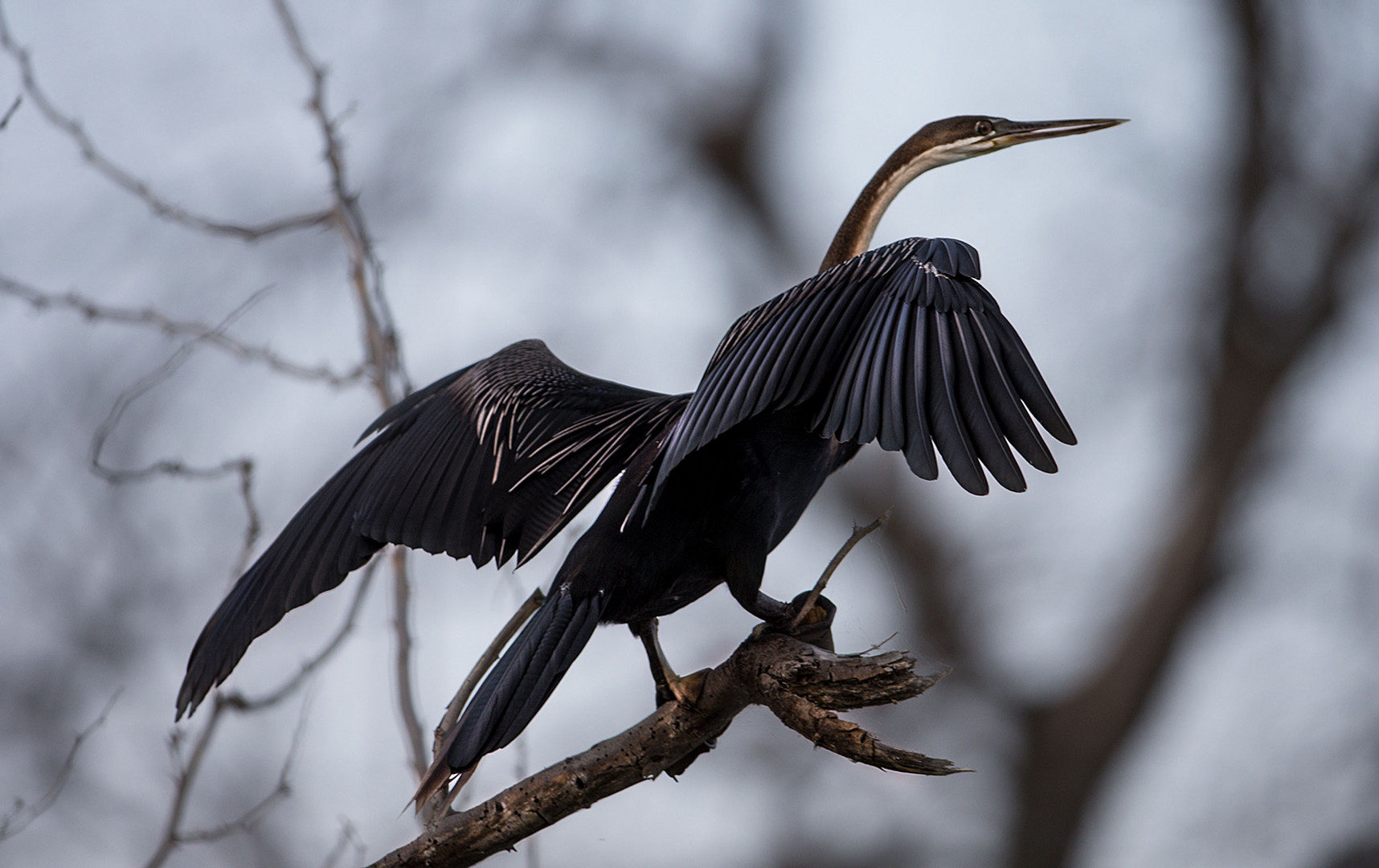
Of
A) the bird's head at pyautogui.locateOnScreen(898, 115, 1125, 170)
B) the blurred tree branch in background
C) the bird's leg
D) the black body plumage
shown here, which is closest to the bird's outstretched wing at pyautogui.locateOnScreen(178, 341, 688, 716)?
the black body plumage

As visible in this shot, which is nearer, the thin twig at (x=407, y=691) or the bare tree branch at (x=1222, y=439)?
the thin twig at (x=407, y=691)

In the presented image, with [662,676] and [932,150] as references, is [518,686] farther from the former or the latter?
[932,150]

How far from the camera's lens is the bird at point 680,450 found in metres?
1.67

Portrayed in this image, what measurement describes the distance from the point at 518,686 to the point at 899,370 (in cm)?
72

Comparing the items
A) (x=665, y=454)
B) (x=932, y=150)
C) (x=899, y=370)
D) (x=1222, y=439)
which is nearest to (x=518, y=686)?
(x=665, y=454)

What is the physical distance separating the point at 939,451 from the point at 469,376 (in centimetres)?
156

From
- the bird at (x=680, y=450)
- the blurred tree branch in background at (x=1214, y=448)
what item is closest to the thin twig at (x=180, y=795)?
the bird at (x=680, y=450)

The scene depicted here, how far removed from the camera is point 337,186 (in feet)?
9.38

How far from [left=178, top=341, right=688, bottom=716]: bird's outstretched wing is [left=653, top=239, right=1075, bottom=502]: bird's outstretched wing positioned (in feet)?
1.43

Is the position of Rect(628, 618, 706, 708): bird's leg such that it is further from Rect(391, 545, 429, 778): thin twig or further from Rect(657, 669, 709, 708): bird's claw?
Rect(391, 545, 429, 778): thin twig

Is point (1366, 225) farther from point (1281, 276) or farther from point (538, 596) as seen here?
point (538, 596)

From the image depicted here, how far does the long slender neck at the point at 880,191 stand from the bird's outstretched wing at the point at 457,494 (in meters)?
0.53

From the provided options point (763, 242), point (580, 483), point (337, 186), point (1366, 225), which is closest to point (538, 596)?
point (580, 483)

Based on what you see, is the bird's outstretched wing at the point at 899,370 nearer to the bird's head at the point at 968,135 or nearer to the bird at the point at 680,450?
the bird at the point at 680,450
